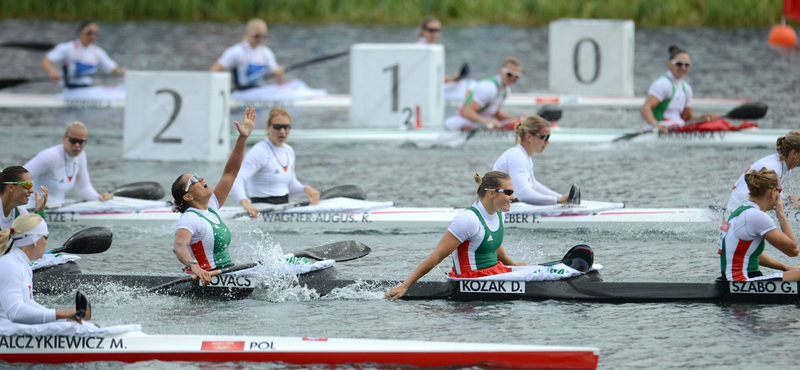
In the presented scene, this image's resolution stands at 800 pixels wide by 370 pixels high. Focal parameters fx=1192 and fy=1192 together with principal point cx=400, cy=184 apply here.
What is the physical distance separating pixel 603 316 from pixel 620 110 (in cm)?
1257

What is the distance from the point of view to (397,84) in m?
18.3

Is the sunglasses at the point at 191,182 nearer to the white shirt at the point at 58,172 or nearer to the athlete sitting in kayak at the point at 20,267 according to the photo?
the athlete sitting in kayak at the point at 20,267

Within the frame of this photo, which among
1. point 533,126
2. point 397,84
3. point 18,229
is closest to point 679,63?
point 397,84

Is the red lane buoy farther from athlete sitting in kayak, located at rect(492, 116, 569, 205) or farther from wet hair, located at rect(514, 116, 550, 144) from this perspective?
wet hair, located at rect(514, 116, 550, 144)

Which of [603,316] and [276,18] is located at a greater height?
[276,18]

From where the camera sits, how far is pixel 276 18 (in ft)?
109

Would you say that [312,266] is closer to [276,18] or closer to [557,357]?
[557,357]

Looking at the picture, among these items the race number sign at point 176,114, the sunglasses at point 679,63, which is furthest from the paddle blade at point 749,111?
the race number sign at point 176,114

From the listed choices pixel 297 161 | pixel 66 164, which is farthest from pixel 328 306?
pixel 297 161

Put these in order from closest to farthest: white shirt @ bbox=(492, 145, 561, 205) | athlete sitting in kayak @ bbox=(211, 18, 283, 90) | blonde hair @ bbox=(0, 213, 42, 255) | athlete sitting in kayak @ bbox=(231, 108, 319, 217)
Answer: blonde hair @ bbox=(0, 213, 42, 255), white shirt @ bbox=(492, 145, 561, 205), athlete sitting in kayak @ bbox=(231, 108, 319, 217), athlete sitting in kayak @ bbox=(211, 18, 283, 90)

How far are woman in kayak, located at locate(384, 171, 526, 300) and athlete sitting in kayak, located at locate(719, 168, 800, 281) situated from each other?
1.62 meters

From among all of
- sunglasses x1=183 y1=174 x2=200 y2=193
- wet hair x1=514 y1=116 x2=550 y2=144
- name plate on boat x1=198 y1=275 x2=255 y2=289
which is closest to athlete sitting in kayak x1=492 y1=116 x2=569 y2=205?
wet hair x1=514 y1=116 x2=550 y2=144

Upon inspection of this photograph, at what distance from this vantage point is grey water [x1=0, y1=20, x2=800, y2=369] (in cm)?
826

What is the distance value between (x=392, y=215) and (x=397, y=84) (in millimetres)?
6547
